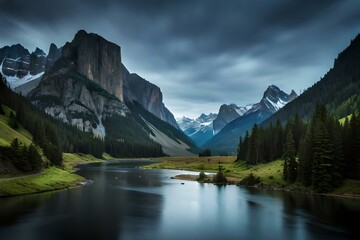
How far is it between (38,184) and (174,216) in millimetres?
39878

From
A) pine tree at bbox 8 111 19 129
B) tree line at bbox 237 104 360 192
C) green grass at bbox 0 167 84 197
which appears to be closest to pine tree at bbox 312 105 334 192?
tree line at bbox 237 104 360 192

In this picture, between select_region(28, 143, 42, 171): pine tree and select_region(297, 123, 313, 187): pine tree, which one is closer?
select_region(297, 123, 313, 187): pine tree

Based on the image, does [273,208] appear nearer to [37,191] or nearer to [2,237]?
[2,237]

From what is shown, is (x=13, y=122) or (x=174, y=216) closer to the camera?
(x=174, y=216)

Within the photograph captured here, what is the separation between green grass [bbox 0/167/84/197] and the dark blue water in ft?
11.0

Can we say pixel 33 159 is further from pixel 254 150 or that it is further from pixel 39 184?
pixel 254 150

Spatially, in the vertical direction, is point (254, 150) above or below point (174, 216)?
above

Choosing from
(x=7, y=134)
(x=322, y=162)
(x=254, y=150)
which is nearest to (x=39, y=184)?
(x=7, y=134)

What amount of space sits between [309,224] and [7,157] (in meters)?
70.3

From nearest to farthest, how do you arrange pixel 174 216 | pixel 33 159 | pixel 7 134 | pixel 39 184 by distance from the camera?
pixel 174 216 → pixel 39 184 → pixel 33 159 → pixel 7 134

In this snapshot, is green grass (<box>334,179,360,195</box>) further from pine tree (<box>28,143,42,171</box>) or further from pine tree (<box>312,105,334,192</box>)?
pine tree (<box>28,143,42,171</box>)

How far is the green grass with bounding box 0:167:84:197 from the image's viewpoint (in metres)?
68.5

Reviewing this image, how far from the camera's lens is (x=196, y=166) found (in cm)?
18412

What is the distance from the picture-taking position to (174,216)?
5756 centimetres
